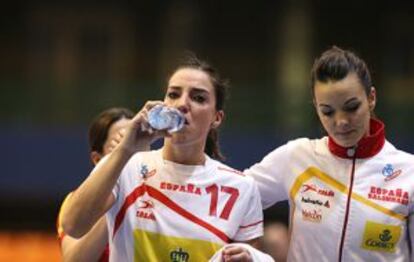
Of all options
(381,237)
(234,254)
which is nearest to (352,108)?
(381,237)

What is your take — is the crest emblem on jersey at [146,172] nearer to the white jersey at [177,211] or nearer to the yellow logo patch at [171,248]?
the white jersey at [177,211]

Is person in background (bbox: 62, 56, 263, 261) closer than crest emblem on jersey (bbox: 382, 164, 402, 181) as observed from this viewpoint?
Yes

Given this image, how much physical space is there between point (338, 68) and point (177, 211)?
0.77 metres

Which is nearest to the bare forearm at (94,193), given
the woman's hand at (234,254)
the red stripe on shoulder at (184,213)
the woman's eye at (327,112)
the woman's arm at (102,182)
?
the woman's arm at (102,182)

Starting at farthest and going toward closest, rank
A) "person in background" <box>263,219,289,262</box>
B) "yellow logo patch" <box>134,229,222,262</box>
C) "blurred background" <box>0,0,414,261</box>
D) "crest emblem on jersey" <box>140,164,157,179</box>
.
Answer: "blurred background" <box>0,0,414,261</box> < "person in background" <box>263,219,289,262</box> < "crest emblem on jersey" <box>140,164,157,179</box> < "yellow logo patch" <box>134,229,222,262</box>

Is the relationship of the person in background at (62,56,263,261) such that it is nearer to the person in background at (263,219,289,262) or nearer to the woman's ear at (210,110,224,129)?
the woman's ear at (210,110,224,129)

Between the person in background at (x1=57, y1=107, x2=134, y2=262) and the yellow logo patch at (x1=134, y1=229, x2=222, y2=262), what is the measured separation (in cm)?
23

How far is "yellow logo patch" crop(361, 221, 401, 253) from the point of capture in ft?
11.4

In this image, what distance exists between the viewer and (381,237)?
3465mm

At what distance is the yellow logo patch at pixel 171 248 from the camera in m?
3.28

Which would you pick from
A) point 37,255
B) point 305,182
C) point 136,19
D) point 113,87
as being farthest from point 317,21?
point 305,182

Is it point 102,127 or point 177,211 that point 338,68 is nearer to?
point 177,211

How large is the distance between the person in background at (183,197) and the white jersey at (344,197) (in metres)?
0.23

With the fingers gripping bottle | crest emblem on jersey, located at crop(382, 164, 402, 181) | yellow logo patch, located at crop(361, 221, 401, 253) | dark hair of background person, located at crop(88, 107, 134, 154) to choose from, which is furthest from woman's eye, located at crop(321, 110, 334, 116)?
dark hair of background person, located at crop(88, 107, 134, 154)
